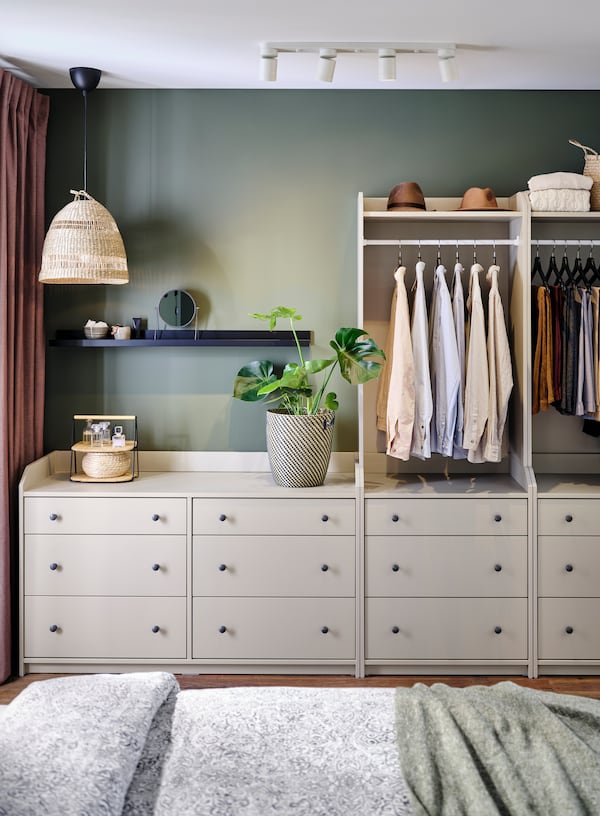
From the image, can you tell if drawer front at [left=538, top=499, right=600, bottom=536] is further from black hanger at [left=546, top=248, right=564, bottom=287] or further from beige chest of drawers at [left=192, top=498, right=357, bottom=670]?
black hanger at [left=546, top=248, right=564, bottom=287]

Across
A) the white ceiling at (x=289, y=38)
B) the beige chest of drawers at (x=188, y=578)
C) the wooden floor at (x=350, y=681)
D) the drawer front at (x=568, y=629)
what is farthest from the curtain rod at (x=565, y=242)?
the wooden floor at (x=350, y=681)

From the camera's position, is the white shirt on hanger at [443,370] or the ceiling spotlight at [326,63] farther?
the white shirt on hanger at [443,370]

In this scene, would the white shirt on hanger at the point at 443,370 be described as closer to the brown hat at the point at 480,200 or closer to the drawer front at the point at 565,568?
the brown hat at the point at 480,200

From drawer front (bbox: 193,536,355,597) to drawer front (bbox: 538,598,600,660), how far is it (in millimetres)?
819

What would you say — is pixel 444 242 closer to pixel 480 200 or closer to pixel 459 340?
pixel 480 200

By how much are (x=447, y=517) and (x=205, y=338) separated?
138 centimetres

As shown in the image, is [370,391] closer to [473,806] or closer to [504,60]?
[504,60]

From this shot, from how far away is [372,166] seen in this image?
384 centimetres

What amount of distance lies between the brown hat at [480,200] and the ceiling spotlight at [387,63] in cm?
64

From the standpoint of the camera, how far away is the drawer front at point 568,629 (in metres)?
3.43

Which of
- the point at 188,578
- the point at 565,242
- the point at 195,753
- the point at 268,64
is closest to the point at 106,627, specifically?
the point at 188,578

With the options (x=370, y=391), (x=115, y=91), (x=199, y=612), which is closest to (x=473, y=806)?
(x=199, y=612)

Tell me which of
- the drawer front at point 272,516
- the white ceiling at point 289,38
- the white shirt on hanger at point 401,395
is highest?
the white ceiling at point 289,38

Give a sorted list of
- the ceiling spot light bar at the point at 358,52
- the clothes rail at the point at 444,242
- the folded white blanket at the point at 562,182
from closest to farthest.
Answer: the ceiling spot light bar at the point at 358,52 → the folded white blanket at the point at 562,182 → the clothes rail at the point at 444,242
